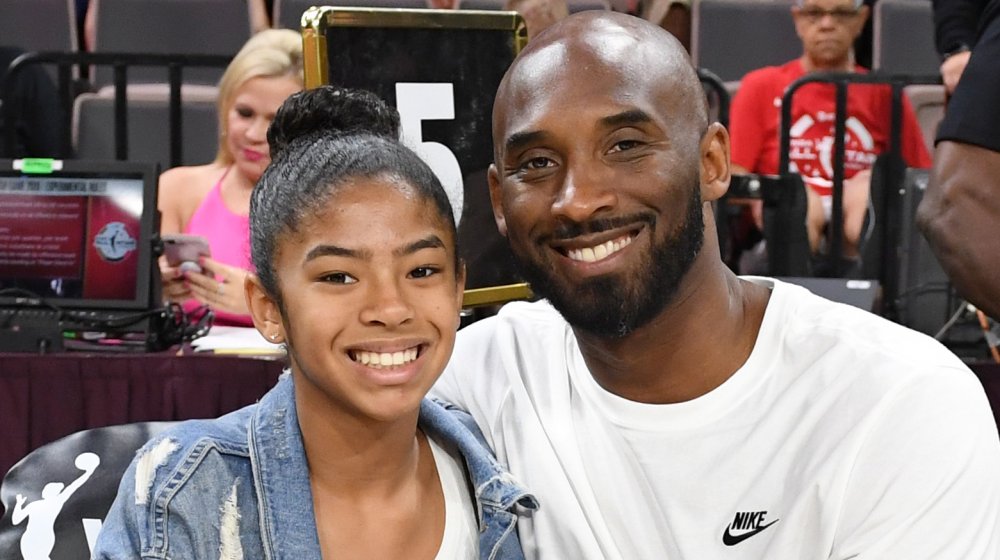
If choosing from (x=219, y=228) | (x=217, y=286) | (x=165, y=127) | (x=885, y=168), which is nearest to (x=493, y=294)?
(x=217, y=286)

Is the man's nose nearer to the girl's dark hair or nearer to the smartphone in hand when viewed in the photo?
the girl's dark hair

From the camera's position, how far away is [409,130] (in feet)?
7.97

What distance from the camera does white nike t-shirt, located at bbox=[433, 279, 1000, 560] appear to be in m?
1.83

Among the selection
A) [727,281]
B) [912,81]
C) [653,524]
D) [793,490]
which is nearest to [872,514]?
[793,490]

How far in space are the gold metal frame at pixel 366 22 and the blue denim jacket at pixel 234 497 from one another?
0.67 m

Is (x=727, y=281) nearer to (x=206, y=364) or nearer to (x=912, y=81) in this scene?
(x=206, y=364)

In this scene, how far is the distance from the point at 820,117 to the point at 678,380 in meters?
3.14

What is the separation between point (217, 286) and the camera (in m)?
3.75

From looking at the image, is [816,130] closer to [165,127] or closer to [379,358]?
[165,127]

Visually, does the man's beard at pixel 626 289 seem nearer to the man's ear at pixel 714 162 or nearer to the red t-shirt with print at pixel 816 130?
the man's ear at pixel 714 162

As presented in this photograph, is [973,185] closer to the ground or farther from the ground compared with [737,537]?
farther from the ground

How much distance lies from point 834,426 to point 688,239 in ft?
1.15

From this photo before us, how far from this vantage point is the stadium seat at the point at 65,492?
232cm

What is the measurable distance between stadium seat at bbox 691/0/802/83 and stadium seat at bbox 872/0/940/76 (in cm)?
35
